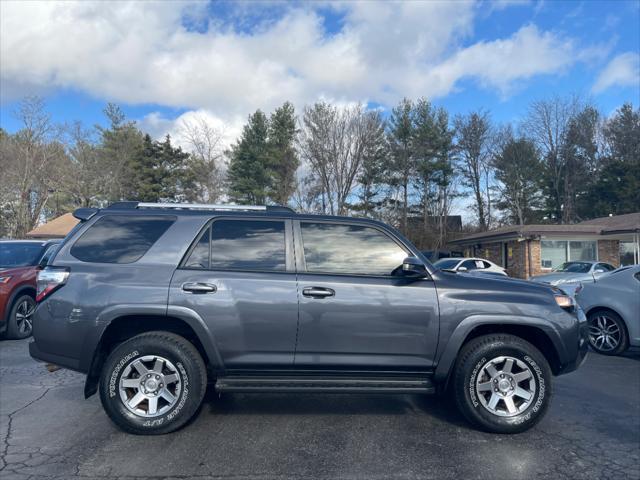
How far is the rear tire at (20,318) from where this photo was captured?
841 centimetres

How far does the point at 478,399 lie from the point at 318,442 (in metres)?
1.39

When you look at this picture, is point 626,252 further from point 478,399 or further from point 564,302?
point 478,399

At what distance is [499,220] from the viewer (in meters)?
45.4

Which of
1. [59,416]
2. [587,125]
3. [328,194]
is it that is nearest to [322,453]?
[59,416]

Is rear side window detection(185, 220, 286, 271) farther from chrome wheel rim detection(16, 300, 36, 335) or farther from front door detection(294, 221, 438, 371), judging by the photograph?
chrome wheel rim detection(16, 300, 36, 335)

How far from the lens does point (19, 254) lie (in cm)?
934

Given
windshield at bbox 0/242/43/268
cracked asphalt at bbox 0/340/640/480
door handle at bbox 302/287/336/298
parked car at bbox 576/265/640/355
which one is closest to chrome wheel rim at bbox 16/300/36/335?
windshield at bbox 0/242/43/268

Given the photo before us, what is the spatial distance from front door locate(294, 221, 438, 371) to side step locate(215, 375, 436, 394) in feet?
0.34

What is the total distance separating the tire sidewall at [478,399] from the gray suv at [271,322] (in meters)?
0.01

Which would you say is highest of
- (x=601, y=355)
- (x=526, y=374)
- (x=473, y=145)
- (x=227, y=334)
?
(x=473, y=145)

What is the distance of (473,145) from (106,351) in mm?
43976

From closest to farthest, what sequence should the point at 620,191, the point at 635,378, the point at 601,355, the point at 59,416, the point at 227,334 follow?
the point at 227,334, the point at 59,416, the point at 635,378, the point at 601,355, the point at 620,191

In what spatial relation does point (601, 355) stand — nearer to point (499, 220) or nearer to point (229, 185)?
point (229, 185)

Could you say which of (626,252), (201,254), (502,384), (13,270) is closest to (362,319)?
(502,384)
